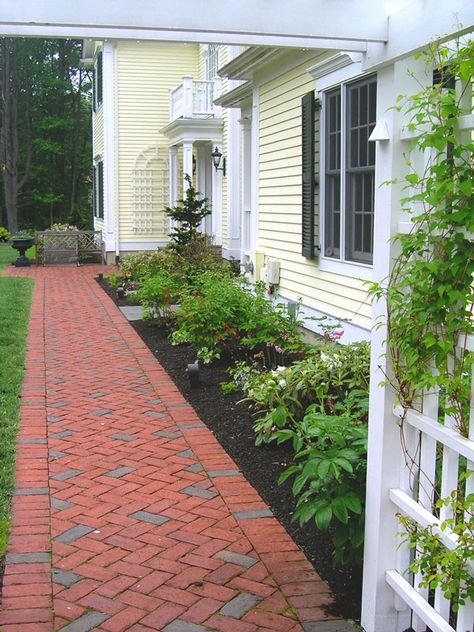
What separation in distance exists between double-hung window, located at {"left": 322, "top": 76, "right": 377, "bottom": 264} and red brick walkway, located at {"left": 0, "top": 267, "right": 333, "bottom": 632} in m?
2.36

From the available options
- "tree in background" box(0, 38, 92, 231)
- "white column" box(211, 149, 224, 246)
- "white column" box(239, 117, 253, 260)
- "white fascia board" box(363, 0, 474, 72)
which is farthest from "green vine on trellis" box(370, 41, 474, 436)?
"tree in background" box(0, 38, 92, 231)

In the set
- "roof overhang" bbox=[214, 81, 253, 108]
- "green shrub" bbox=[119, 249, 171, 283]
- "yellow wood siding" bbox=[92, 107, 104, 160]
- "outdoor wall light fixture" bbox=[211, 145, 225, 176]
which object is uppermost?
"yellow wood siding" bbox=[92, 107, 104, 160]

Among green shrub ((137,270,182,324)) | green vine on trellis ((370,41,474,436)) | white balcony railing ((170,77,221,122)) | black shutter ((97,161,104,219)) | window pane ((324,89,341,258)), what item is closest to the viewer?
green vine on trellis ((370,41,474,436))

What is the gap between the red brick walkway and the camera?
3.31 m

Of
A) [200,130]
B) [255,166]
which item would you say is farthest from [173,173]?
[255,166]

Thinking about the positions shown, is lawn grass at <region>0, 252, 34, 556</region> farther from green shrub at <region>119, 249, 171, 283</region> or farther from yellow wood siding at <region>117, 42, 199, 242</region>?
yellow wood siding at <region>117, 42, 199, 242</region>

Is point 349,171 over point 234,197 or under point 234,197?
under

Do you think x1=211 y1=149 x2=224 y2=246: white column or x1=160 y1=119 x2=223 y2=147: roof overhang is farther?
x1=160 y1=119 x2=223 y2=147: roof overhang

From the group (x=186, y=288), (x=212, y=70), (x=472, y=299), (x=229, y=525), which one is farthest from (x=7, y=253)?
(x=472, y=299)

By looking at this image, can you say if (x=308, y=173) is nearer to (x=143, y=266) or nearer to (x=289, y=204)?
(x=289, y=204)

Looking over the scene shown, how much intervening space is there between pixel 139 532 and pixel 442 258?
2.38m

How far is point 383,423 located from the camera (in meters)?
3.01

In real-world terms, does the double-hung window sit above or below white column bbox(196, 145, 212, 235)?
below

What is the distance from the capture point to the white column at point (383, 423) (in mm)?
2896
